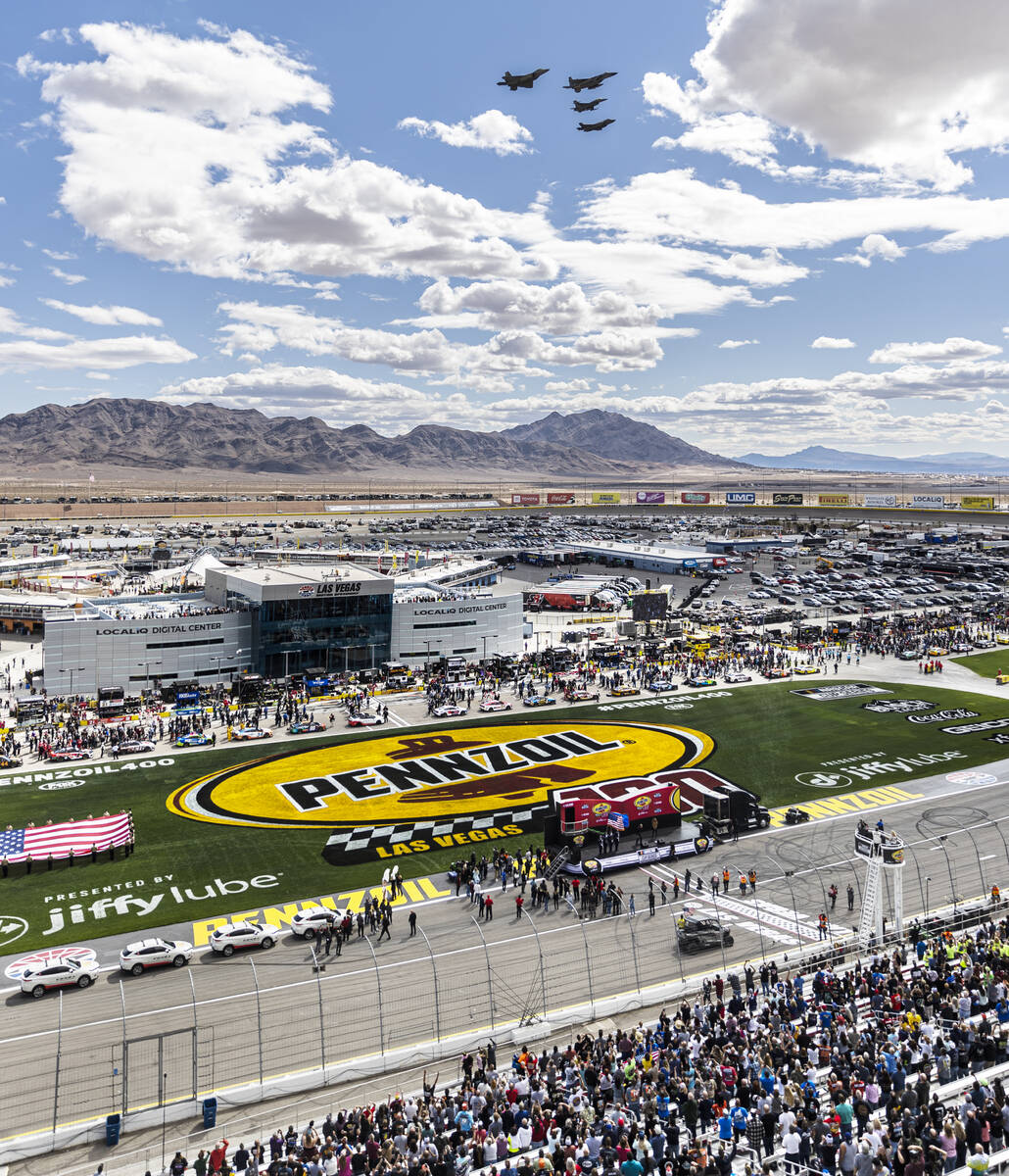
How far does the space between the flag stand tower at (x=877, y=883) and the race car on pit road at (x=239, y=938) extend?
18.6 metres

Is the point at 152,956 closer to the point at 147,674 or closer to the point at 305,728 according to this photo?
the point at 305,728

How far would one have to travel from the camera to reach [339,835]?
36781 mm

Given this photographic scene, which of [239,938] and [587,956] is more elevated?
[587,956]

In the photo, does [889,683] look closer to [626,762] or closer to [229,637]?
[626,762]

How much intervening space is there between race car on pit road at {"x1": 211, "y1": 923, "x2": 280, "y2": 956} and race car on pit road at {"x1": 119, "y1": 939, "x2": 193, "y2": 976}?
1.00 m

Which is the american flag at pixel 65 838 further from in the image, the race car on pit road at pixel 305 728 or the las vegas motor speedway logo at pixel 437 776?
the race car on pit road at pixel 305 728

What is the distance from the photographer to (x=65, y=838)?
34.4 m

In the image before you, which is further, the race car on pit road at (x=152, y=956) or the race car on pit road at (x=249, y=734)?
the race car on pit road at (x=249, y=734)

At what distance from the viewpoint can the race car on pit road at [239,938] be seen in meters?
26.8

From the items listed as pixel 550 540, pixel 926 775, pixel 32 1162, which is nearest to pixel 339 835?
pixel 32 1162

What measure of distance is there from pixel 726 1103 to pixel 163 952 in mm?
17634

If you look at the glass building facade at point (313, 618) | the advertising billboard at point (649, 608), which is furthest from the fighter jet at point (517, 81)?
the advertising billboard at point (649, 608)

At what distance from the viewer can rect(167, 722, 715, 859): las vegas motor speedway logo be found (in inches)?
1532

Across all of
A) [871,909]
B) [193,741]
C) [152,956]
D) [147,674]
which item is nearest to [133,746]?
[193,741]
